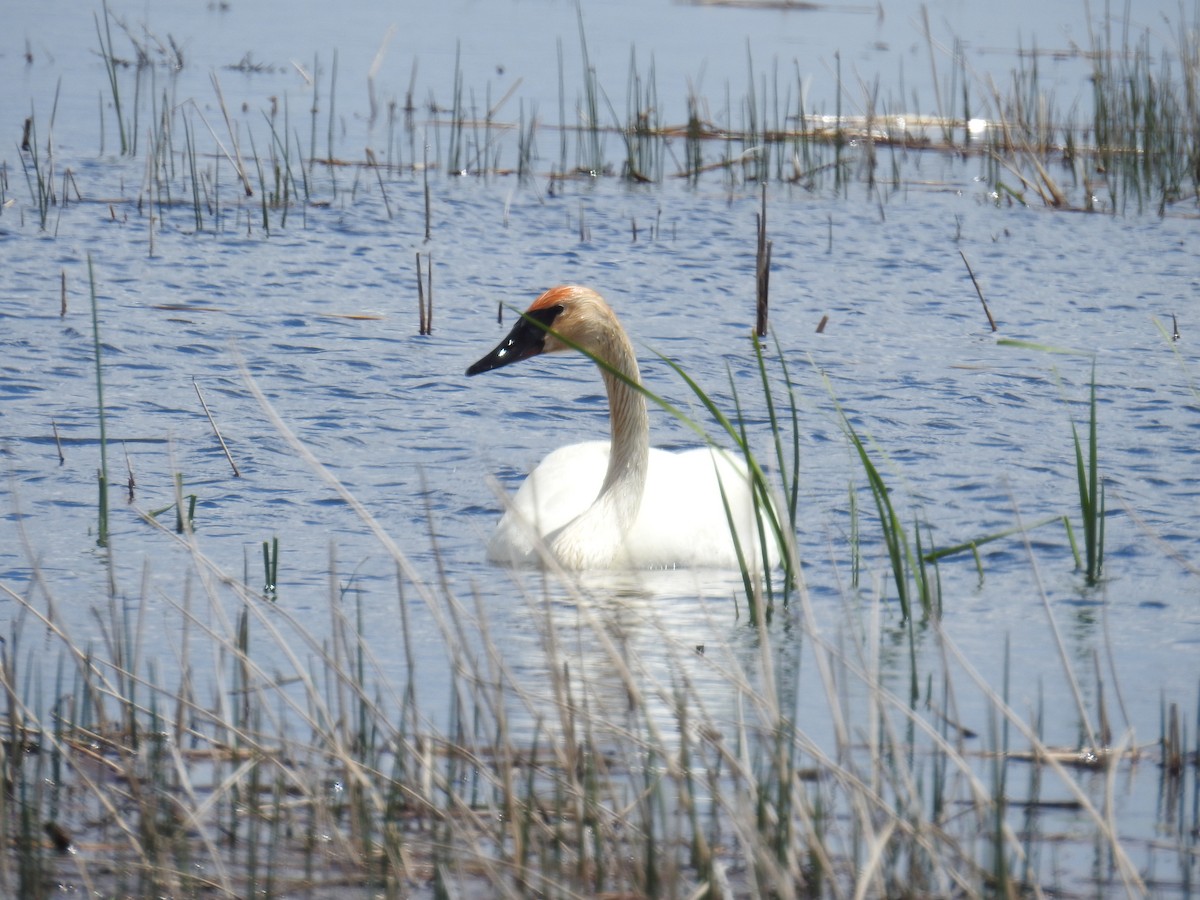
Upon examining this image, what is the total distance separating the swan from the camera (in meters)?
6.25

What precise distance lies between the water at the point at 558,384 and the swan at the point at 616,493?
18cm

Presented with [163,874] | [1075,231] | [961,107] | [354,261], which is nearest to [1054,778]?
[163,874]

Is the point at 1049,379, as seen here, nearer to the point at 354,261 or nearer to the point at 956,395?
the point at 956,395

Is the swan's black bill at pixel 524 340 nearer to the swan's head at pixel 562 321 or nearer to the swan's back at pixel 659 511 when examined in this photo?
the swan's head at pixel 562 321

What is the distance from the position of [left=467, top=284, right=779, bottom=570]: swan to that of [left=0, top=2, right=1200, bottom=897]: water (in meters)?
0.18

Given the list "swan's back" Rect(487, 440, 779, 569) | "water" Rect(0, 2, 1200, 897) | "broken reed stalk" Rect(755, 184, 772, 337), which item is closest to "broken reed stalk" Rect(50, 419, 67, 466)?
"water" Rect(0, 2, 1200, 897)

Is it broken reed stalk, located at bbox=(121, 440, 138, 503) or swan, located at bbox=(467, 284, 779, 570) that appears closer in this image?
swan, located at bbox=(467, 284, 779, 570)

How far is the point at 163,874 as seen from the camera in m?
3.30

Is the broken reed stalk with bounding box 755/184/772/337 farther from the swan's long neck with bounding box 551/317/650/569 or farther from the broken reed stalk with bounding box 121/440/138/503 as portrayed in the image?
the broken reed stalk with bounding box 121/440/138/503

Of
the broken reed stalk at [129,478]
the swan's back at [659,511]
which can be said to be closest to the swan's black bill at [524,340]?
the swan's back at [659,511]

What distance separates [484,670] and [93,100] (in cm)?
1292

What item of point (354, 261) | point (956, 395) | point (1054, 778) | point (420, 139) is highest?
point (420, 139)

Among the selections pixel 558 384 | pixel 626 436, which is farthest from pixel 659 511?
pixel 558 384

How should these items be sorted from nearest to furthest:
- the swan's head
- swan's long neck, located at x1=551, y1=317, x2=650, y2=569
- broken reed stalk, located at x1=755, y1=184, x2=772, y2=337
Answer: swan's long neck, located at x1=551, y1=317, x2=650, y2=569, the swan's head, broken reed stalk, located at x1=755, y1=184, x2=772, y2=337
